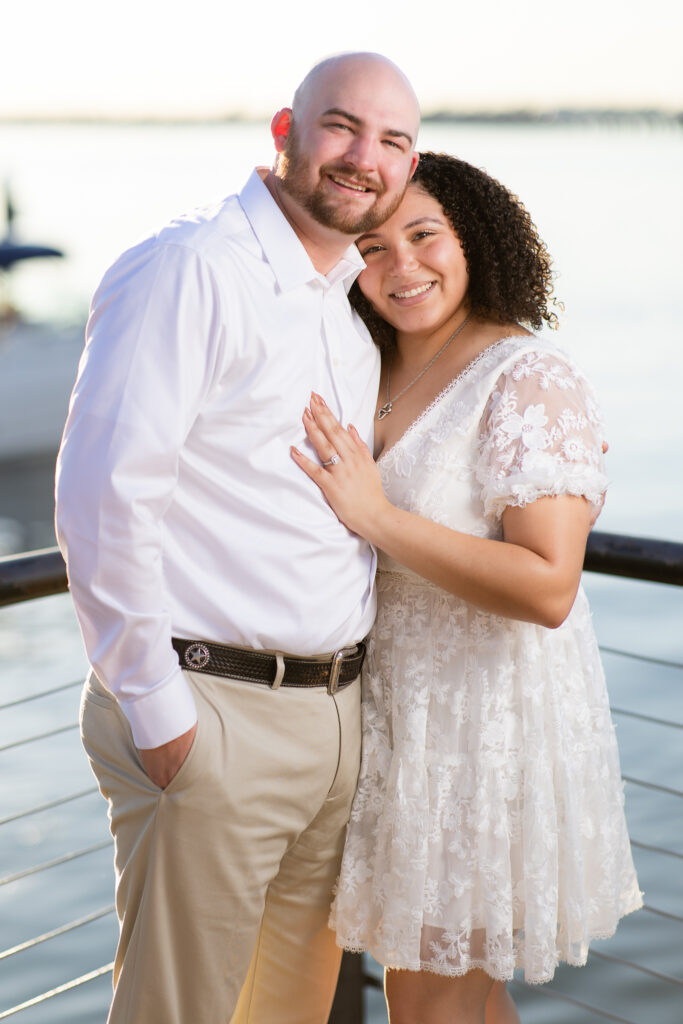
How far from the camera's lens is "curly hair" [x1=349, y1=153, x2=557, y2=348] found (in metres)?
2.01

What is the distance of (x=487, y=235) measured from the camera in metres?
2.02

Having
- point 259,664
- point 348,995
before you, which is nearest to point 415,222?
point 259,664

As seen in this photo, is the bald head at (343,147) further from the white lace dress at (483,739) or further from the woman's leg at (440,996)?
the woman's leg at (440,996)

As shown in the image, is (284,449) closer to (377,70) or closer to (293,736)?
(293,736)

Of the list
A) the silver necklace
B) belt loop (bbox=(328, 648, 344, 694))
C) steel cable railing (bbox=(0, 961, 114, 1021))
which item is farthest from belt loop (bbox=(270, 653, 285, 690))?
steel cable railing (bbox=(0, 961, 114, 1021))

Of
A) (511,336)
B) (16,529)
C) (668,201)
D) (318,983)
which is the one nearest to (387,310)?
(511,336)

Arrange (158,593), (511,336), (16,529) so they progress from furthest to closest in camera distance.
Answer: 1. (16,529)
2. (511,336)
3. (158,593)

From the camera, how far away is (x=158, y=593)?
1556 mm

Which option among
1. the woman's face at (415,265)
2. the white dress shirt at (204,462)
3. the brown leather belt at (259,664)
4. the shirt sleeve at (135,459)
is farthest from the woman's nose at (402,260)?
the brown leather belt at (259,664)

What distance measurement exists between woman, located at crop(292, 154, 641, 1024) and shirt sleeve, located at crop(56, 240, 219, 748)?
268mm

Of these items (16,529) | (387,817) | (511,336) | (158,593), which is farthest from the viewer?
(16,529)

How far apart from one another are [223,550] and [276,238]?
0.48 metres

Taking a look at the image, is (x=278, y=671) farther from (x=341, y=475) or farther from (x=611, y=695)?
(x=611, y=695)

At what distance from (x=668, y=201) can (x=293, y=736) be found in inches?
2589
